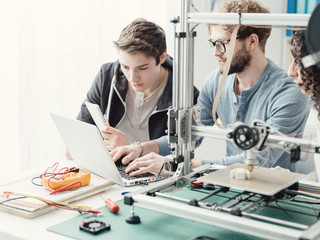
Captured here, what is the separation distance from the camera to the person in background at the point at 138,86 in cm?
217

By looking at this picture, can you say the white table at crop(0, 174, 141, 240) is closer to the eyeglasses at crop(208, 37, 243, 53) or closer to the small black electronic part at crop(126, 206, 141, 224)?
the small black electronic part at crop(126, 206, 141, 224)

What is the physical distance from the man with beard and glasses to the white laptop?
0.13 m

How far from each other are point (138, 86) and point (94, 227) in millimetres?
1013

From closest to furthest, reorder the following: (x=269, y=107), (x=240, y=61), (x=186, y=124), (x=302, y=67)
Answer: (x=186, y=124)
(x=302, y=67)
(x=269, y=107)
(x=240, y=61)

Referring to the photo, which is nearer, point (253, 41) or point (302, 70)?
point (302, 70)

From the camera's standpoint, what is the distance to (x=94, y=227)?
1318mm

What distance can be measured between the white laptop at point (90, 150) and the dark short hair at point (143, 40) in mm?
484

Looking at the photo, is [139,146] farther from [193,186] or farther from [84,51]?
[84,51]

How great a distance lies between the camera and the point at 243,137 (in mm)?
1329

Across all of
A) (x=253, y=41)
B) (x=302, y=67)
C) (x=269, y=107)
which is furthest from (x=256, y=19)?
(x=253, y=41)

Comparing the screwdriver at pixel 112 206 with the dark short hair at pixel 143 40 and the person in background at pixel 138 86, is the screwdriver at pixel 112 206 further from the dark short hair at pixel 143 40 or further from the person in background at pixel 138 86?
the dark short hair at pixel 143 40

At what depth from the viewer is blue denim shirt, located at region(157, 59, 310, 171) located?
2008 millimetres

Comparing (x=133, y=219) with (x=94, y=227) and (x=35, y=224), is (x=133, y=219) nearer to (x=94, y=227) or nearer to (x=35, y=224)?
(x=94, y=227)

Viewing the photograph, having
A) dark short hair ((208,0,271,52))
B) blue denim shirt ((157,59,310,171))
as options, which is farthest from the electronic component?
dark short hair ((208,0,271,52))
